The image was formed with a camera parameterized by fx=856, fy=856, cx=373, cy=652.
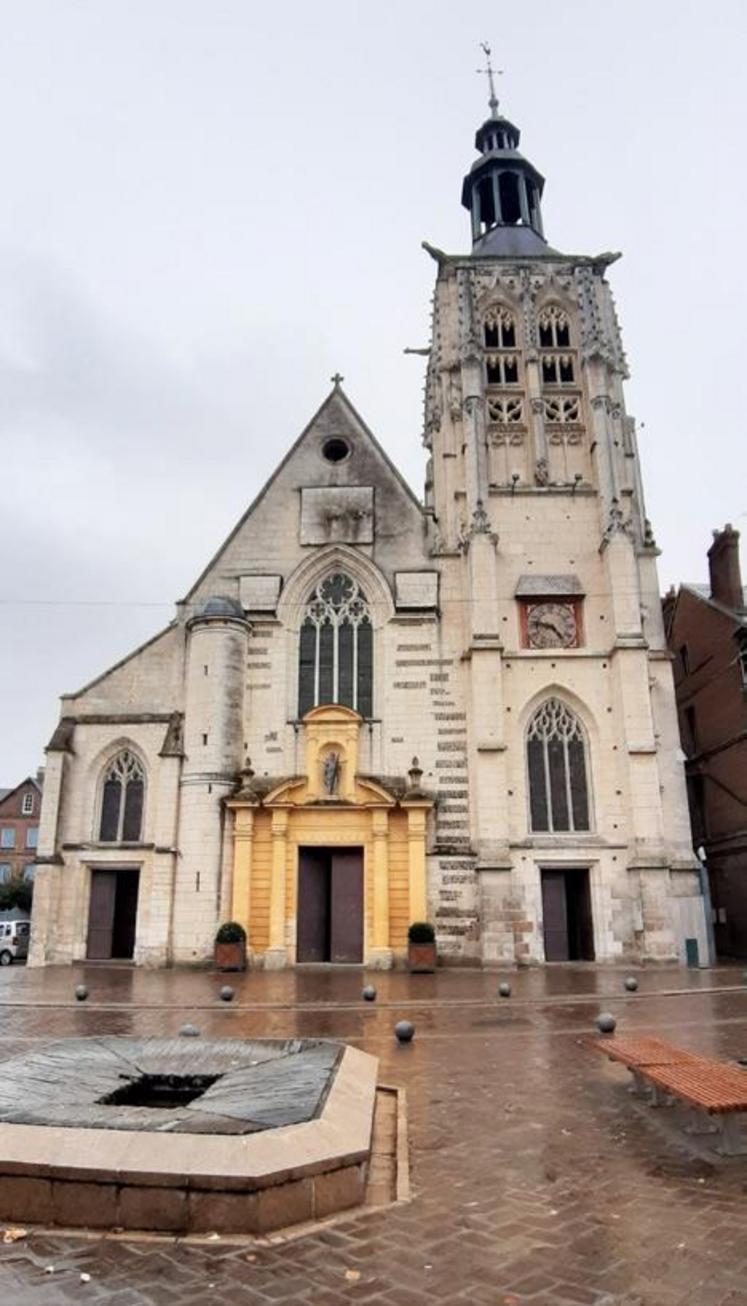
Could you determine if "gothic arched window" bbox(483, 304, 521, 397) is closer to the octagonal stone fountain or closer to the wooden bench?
the wooden bench

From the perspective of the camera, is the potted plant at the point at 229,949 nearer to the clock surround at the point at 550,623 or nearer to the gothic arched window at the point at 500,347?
the clock surround at the point at 550,623

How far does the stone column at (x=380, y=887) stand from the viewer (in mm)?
24656

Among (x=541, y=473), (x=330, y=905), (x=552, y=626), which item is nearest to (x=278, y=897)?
(x=330, y=905)

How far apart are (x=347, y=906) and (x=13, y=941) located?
702 inches

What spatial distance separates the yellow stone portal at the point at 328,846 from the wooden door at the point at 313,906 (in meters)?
0.34

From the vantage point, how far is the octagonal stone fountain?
15.2ft

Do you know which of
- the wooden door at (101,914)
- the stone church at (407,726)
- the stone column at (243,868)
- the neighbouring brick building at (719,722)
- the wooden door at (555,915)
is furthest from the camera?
the neighbouring brick building at (719,722)

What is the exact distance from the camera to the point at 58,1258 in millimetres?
4332

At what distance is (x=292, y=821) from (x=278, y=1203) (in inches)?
839

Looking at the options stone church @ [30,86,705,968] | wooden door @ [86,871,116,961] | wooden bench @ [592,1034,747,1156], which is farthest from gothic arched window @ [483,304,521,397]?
wooden bench @ [592,1034,747,1156]

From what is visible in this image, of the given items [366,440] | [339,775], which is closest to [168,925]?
[339,775]

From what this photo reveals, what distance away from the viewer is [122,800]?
27453mm

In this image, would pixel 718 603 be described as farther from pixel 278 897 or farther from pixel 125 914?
pixel 125 914

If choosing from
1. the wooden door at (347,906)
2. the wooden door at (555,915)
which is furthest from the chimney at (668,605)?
the wooden door at (347,906)
